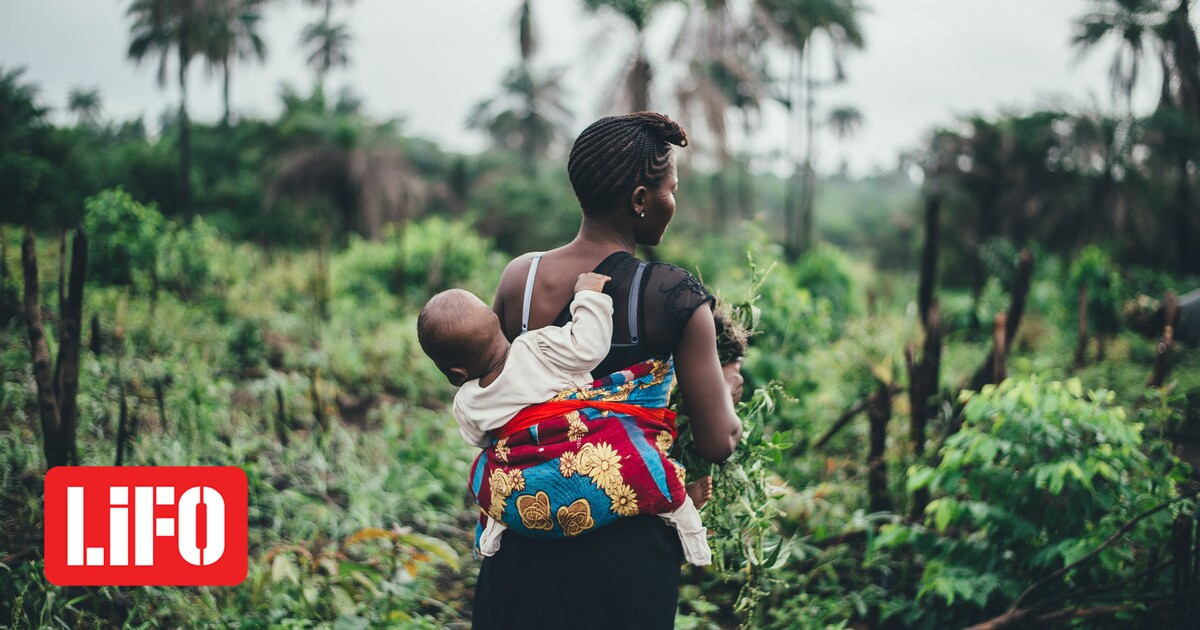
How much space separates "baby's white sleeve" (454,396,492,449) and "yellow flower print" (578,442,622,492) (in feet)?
0.77

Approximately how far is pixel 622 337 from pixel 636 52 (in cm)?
1038

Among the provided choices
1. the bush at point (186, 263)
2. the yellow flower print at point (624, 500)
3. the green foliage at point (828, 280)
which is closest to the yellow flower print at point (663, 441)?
the yellow flower print at point (624, 500)

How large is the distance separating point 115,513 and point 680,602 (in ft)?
8.20

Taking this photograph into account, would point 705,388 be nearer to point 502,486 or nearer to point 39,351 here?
point 502,486

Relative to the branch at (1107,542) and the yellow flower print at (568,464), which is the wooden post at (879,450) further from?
the yellow flower print at (568,464)

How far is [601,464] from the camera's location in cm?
148

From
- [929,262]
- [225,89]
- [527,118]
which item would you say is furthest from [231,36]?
[929,262]

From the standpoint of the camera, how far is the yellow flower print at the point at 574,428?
4.84 feet

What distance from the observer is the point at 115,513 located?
324cm

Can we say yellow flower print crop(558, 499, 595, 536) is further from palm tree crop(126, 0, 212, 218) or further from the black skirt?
palm tree crop(126, 0, 212, 218)

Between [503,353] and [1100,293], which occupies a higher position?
[1100,293]

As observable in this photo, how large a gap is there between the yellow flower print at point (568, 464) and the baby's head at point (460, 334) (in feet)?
0.83

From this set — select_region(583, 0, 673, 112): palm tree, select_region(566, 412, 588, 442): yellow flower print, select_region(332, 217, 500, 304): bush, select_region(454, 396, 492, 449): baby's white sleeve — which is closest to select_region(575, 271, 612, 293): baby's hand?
select_region(566, 412, 588, 442): yellow flower print

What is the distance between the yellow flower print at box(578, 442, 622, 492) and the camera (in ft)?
4.82
